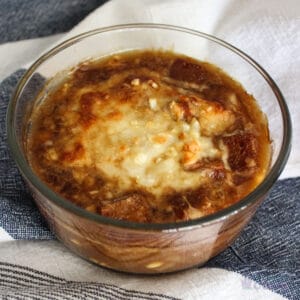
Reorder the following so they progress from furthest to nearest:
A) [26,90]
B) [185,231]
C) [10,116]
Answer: [26,90] → [10,116] → [185,231]

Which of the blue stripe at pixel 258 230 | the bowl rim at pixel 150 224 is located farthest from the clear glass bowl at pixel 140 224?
the blue stripe at pixel 258 230

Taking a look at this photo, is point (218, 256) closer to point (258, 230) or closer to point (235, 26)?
point (258, 230)

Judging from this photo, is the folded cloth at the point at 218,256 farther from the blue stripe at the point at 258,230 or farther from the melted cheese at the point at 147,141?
the melted cheese at the point at 147,141

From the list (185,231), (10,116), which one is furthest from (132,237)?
(10,116)

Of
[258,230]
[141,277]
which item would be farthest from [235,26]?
[141,277]

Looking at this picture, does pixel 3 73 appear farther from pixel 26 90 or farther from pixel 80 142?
pixel 80 142

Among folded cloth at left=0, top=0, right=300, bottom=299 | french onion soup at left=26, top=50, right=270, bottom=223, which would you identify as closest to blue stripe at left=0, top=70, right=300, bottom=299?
folded cloth at left=0, top=0, right=300, bottom=299

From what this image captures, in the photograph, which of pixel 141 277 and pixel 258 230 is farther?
pixel 258 230
